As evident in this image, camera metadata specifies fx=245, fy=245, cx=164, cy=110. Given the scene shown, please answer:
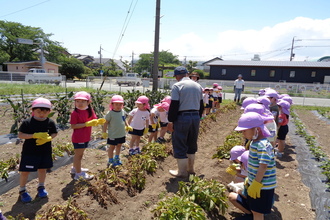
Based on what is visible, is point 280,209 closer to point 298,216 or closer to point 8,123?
point 298,216

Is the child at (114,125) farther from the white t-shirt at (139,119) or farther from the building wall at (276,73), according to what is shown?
the building wall at (276,73)

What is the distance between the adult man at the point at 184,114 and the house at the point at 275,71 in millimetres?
34458

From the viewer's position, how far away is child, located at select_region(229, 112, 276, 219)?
2.45 metres

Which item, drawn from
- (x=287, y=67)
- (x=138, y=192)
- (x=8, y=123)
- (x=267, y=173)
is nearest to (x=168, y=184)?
(x=138, y=192)

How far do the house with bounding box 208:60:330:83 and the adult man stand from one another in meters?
34.5

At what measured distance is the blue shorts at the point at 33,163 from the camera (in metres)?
3.34

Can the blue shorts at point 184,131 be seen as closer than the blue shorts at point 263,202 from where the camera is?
No

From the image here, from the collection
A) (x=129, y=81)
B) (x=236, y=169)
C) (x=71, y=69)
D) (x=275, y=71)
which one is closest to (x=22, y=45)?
(x=71, y=69)

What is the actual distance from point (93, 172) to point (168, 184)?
145cm

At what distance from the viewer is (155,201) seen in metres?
3.50

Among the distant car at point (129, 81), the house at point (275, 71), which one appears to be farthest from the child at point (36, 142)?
the house at point (275, 71)

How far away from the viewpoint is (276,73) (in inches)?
1395

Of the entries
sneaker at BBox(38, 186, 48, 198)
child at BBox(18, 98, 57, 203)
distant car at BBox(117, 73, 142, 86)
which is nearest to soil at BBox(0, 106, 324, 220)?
sneaker at BBox(38, 186, 48, 198)

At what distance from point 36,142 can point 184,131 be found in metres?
2.17
